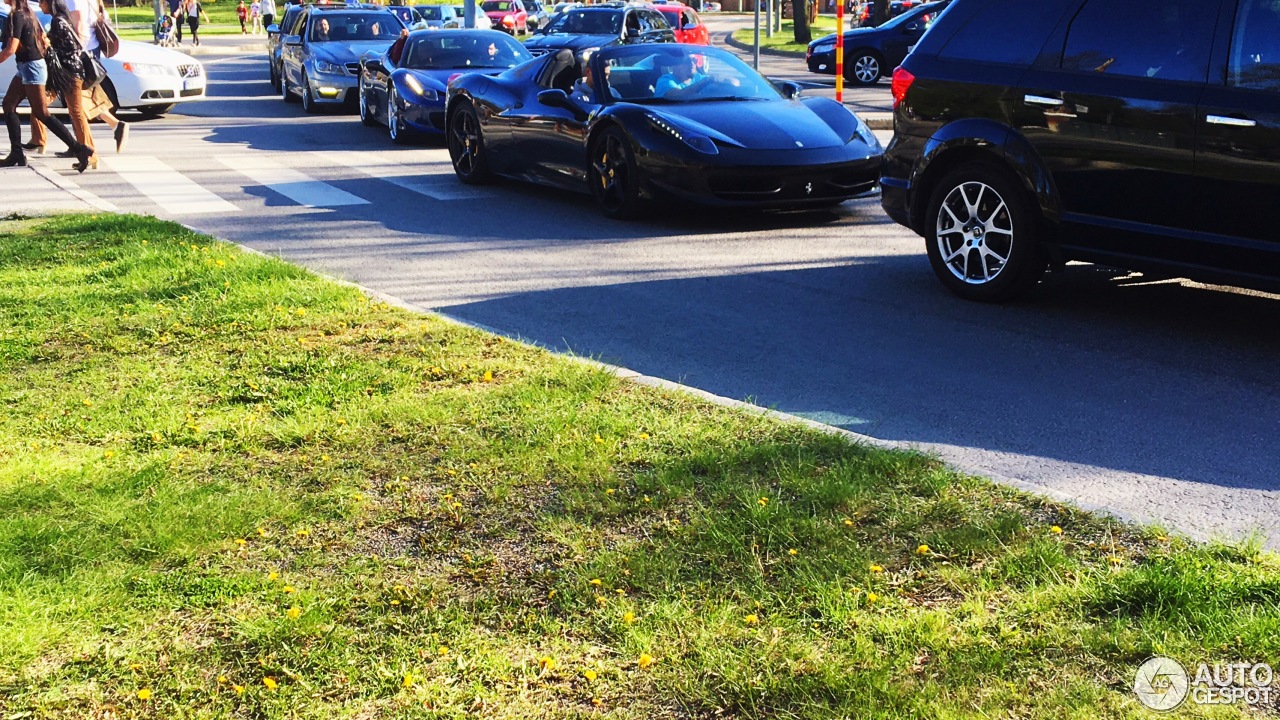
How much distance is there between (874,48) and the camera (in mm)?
26922

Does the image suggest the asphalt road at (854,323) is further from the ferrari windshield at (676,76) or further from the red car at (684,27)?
the red car at (684,27)

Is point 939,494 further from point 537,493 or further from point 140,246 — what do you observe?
point 140,246

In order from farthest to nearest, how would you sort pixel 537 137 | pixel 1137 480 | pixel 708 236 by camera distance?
pixel 537 137 → pixel 708 236 → pixel 1137 480

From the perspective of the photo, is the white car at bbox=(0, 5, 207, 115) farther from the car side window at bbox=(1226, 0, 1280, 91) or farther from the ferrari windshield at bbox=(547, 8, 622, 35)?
the car side window at bbox=(1226, 0, 1280, 91)

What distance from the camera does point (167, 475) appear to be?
4.76m

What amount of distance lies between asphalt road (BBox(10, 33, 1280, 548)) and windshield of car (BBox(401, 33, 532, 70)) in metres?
4.62

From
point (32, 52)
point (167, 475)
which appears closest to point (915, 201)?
point (167, 475)

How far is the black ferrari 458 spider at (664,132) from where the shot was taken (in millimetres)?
10195

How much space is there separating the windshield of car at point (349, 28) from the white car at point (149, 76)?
2167 millimetres

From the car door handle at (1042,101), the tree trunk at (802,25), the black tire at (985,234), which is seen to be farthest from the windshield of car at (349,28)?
the tree trunk at (802,25)

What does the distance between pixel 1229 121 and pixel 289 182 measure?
9.54 meters

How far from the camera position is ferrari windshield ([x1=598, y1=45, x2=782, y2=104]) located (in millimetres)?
11336

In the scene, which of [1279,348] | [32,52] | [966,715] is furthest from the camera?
[32,52]

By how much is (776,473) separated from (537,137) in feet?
25.9
